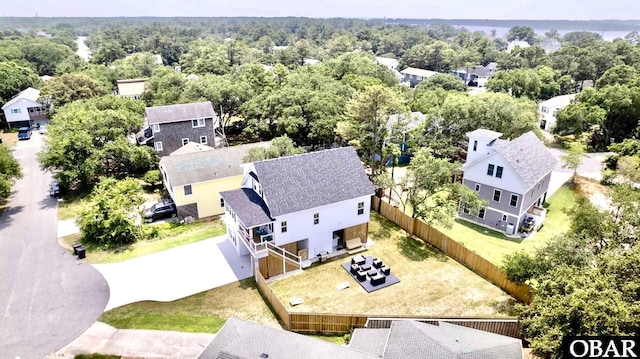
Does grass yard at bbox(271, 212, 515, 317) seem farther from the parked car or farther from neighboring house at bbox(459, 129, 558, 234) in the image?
the parked car

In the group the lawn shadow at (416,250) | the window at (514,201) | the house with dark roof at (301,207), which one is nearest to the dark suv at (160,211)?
the house with dark roof at (301,207)

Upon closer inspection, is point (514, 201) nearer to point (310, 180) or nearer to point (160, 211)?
point (310, 180)

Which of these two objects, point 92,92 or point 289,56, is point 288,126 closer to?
point 92,92

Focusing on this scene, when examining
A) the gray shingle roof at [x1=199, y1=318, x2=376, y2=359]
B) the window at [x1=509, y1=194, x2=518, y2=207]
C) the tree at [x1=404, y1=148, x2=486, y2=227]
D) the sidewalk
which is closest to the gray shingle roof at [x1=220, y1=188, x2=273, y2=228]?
the sidewalk

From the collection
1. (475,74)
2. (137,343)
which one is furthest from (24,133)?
(475,74)

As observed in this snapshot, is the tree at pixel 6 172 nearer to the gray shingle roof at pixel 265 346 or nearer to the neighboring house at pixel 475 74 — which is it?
the gray shingle roof at pixel 265 346

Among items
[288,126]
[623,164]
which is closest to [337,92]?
[288,126]
